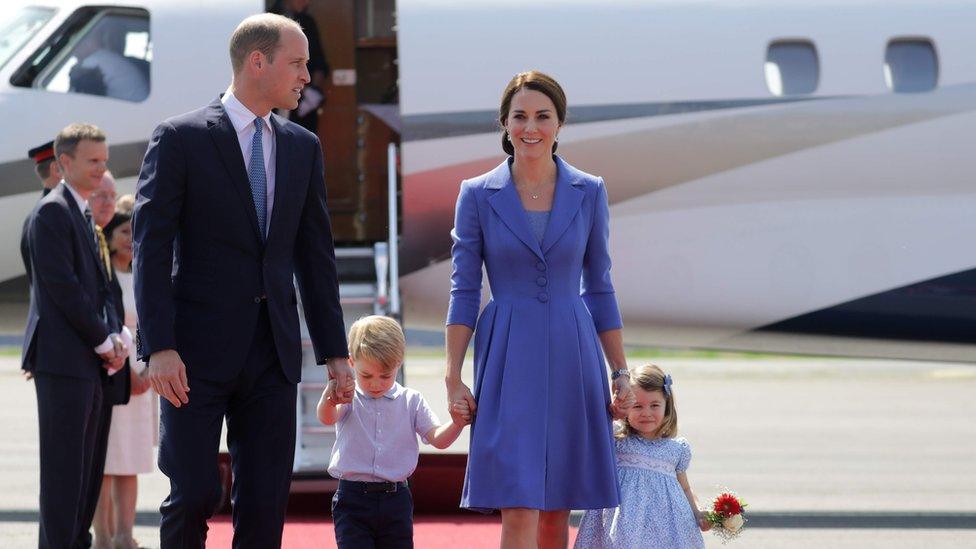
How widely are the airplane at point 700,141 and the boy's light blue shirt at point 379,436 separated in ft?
11.4

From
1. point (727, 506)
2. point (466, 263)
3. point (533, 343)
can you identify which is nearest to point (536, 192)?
point (466, 263)

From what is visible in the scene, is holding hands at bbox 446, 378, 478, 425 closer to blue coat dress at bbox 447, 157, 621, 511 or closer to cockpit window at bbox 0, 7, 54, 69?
blue coat dress at bbox 447, 157, 621, 511

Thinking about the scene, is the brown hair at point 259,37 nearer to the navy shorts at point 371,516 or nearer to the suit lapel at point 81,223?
the navy shorts at point 371,516

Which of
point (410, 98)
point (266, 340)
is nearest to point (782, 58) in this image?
A: point (410, 98)

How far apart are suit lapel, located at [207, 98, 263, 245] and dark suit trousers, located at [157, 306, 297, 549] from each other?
0.29m

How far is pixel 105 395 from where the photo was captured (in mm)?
5988

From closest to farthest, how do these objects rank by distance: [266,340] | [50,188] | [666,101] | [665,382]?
[266,340]
[665,382]
[50,188]
[666,101]

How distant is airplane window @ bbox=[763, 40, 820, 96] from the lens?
838cm

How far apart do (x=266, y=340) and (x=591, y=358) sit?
1.04 m

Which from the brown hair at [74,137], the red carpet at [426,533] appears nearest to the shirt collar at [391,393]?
the brown hair at [74,137]

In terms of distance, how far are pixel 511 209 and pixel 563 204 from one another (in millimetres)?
172

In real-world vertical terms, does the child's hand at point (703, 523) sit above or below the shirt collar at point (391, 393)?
below

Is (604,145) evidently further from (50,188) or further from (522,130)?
(522,130)

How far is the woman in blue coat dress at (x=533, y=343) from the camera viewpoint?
14.5 ft
